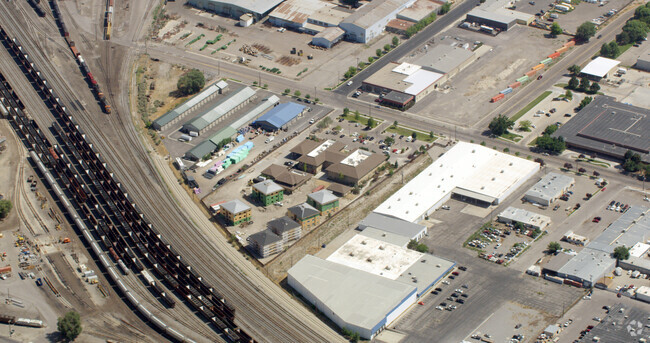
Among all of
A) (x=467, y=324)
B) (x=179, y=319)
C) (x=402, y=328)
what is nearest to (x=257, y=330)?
(x=179, y=319)

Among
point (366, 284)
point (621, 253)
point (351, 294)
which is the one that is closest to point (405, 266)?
point (366, 284)

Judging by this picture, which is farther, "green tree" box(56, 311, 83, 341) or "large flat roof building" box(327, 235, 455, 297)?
"large flat roof building" box(327, 235, 455, 297)

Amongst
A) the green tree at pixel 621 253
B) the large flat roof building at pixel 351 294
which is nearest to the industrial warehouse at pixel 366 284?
the large flat roof building at pixel 351 294

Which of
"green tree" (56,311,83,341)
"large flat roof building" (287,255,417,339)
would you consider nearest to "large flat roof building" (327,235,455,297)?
"large flat roof building" (287,255,417,339)

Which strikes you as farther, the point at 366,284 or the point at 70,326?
the point at 366,284

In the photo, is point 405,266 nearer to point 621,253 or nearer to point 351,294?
point 351,294

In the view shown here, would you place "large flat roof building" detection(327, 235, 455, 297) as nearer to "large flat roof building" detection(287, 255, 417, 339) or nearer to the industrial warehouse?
the industrial warehouse
